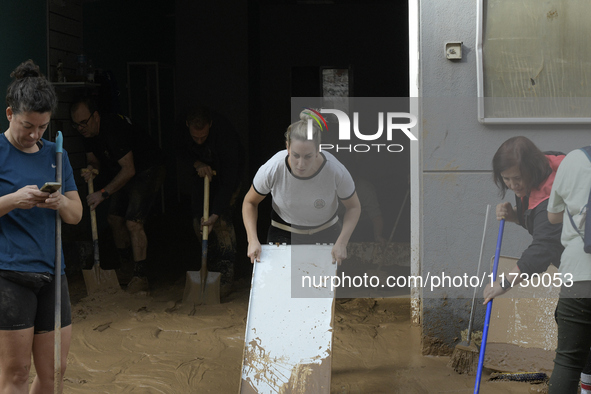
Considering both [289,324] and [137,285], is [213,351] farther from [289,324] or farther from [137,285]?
[137,285]

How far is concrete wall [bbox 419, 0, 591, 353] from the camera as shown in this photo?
391cm

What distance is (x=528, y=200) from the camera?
11.5ft

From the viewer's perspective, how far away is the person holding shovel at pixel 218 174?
5488 millimetres

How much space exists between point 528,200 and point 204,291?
2843mm

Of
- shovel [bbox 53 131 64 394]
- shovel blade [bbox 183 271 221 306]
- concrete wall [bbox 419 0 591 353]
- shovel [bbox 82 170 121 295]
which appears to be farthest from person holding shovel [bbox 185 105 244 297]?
shovel [bbox 53 131 64 394]

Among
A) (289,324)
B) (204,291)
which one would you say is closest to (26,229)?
(289,324)

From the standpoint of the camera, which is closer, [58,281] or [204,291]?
[58,281]

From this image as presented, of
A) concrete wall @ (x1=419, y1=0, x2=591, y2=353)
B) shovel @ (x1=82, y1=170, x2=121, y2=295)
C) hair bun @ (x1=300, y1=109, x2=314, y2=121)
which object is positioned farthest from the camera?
shovel @ (x1=82, y1=170, x2=121, y2=295)

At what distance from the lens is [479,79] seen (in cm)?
386

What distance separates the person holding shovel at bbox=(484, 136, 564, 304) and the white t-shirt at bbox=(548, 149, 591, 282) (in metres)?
0.60

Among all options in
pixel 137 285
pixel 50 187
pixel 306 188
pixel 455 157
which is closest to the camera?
pixel 50 187

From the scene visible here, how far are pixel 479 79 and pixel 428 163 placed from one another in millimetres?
622

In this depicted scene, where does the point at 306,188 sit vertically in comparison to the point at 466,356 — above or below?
above

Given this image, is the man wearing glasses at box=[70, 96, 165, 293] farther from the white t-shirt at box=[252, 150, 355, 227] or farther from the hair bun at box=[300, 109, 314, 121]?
the hair bun at box=[300, 109, 314, 121]
